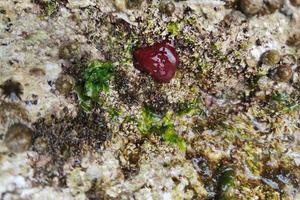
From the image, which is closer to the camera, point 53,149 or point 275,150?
point 53,149

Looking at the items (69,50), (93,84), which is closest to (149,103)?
(93,84)

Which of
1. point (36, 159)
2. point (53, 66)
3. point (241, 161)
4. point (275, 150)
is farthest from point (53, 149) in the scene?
point (275, 150)

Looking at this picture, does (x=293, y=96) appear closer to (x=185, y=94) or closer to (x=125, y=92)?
(x=185, y=94)

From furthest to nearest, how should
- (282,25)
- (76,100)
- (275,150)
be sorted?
(282,25)
(275,150)
(76,100)

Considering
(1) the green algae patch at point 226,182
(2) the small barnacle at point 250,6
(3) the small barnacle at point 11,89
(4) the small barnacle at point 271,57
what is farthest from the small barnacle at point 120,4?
(1) the green algae patch at point 226,182

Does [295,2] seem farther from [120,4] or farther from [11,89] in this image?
[11,89]
